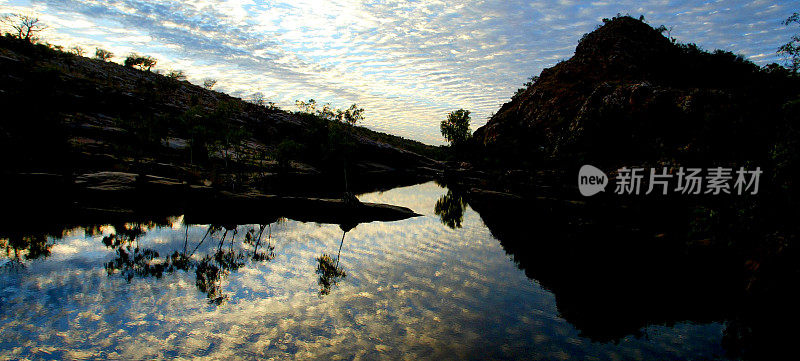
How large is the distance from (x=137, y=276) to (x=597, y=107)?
263 feet

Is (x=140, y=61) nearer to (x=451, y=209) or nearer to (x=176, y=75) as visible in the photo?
(x=176, y=75)

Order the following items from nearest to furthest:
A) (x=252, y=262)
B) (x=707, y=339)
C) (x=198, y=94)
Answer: (x=707, y=339)
(x=252, y=262)
(x=198, y=94)

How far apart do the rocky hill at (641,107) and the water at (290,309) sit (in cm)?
1317

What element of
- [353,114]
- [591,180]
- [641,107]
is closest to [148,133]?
[353,114]

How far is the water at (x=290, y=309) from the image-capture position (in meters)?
11.1

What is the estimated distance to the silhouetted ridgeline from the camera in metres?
44.8

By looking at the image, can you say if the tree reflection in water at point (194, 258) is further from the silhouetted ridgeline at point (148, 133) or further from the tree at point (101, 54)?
the tree at point (101, 54)

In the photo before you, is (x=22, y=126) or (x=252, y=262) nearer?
(x=252, y=262)

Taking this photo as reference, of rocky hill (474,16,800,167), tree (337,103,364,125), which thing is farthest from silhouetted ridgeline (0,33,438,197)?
rocky hill (474,16,800,167)

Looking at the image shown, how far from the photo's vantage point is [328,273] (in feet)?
60.9

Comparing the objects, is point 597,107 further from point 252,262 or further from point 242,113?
point 242,113

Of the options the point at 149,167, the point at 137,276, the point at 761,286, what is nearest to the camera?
the point at 137,276

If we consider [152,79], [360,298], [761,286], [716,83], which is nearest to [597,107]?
[716,83]

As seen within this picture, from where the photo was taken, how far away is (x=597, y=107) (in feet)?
234
